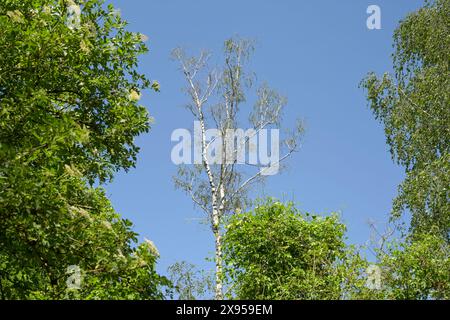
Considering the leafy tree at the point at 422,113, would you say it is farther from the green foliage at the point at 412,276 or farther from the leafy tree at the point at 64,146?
the leafy tree at the point at 64,146

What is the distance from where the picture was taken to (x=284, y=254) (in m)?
22.1

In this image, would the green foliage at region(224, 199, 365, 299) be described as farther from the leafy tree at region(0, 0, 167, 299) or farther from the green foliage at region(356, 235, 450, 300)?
the leafy tree at region(0, 0, 167, 299)

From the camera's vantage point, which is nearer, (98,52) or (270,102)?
(98,52)

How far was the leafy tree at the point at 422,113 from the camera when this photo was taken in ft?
86.9

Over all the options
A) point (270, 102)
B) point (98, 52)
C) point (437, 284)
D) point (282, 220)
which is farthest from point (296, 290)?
point (270, 102)

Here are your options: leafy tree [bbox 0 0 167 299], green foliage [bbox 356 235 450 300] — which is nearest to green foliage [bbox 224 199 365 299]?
green foliage [bbox 356 235 450 300]

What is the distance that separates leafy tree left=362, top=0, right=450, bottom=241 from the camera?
86.9 feet

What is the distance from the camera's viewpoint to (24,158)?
1162 cm

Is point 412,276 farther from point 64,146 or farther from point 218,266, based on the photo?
point 64,146

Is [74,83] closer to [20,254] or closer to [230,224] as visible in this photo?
[20,254]

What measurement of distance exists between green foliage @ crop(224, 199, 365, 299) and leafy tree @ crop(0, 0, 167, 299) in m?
5.56

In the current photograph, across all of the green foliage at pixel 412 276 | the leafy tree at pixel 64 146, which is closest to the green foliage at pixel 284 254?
the green foliage at pixel 412 276

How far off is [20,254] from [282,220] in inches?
452

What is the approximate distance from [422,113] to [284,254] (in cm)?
1008
